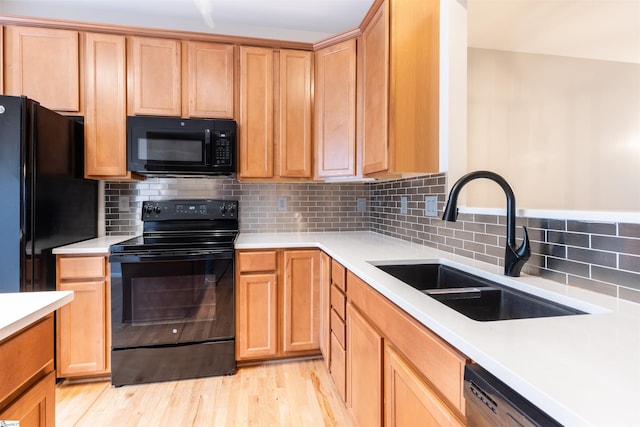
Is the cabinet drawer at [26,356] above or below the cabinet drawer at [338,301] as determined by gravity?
above

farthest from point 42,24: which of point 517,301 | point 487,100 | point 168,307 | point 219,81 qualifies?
point 517,301

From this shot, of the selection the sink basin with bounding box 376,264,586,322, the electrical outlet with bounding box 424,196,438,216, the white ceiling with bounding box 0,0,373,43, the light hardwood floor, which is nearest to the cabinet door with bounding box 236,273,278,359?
the light hardwood floor

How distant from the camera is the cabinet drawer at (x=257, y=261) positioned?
6.81 ft

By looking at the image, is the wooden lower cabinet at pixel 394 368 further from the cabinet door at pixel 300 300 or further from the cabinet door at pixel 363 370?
the cabinet door at pixel 300 300

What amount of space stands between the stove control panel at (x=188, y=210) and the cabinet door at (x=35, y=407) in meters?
1.63

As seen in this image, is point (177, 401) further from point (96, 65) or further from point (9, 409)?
point (96, 65)

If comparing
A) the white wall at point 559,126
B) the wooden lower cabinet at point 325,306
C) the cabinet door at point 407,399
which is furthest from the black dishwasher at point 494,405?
the white wall at point 559,126

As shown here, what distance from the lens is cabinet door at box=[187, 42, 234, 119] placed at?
2209 mm

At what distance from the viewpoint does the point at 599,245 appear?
94cm

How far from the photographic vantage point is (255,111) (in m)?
2.30

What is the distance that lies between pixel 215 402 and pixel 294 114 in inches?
77.5

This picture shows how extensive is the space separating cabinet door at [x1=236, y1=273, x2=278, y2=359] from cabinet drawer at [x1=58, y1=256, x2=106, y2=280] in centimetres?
84

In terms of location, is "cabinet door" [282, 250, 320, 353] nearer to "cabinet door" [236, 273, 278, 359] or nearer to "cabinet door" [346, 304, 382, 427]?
"cabinet door" [236, 273, 278, 359]

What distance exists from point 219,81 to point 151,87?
0.46 meters
